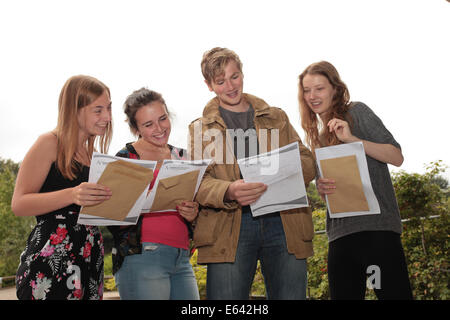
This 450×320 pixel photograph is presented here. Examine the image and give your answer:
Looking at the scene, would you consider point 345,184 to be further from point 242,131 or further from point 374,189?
point 242,131

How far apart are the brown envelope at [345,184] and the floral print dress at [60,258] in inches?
42.2

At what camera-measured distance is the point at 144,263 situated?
1577 mm

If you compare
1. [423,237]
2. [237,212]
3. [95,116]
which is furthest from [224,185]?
[423,237]

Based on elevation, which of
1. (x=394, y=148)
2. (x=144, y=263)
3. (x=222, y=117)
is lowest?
(x=144, y=263)

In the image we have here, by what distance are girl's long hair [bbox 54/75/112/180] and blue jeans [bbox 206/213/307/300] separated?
74cm

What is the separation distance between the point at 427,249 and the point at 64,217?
4.10 m

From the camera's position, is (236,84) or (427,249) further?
(427,249)

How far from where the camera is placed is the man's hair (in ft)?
5.85

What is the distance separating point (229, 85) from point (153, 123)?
408mm

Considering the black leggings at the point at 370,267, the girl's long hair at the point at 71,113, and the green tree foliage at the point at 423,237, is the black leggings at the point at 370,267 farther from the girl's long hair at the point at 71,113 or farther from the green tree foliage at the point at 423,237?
the green tree foliage at the point at 423,237

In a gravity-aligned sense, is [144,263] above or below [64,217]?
below
